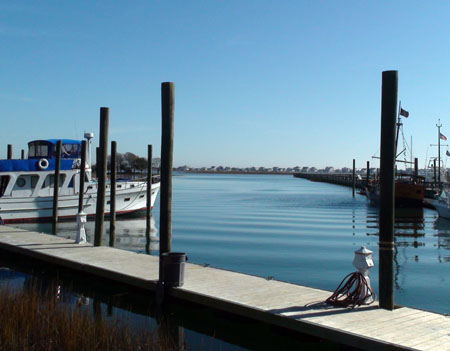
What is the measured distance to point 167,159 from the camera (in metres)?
10.3

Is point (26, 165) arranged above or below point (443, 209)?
above

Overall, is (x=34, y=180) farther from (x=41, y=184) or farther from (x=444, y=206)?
(x=444, y=206)

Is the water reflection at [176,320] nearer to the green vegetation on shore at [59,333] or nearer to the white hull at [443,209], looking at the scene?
the green vegetation on shore at [59,333]

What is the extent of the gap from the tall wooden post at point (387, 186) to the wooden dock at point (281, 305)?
15.1 inches

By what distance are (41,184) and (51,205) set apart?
1.26 metres

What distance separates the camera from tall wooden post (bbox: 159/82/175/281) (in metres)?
10.3

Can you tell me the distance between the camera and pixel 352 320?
25.3 feet

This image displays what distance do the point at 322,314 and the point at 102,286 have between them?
605 cm

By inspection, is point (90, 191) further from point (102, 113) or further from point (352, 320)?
point (352, 320)

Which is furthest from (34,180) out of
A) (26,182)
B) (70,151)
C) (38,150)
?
(70,151)

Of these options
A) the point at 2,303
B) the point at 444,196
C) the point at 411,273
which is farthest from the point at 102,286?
the point at 444,196

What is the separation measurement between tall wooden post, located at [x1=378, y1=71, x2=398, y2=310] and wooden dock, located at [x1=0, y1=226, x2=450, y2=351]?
1.26 feet

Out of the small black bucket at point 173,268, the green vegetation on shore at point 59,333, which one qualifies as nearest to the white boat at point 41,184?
the small black bucket at point 173,268

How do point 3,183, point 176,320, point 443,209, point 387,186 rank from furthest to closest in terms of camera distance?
1. point 443,209
2. point 3,183
3. point 176,320
4. point 387,186
